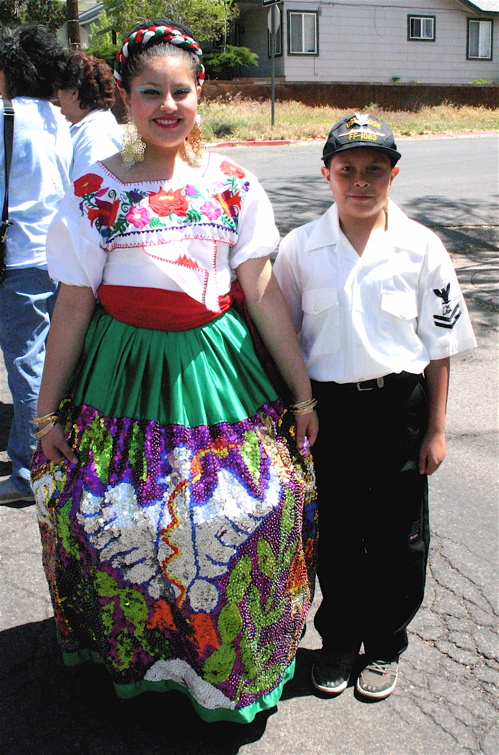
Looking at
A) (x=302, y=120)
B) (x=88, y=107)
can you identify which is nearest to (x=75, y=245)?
(x=88, y=107)

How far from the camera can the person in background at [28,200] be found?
3.16m

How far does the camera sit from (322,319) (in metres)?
2.12

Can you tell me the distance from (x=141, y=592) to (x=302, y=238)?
1157mm

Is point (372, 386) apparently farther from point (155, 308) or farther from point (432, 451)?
point (155, 308)

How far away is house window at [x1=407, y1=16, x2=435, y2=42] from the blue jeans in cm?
2896

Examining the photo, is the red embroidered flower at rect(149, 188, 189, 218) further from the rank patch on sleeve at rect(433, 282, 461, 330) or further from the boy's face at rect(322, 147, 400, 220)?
the rank patch on sleeve at rect(433, 282, 461, 330)

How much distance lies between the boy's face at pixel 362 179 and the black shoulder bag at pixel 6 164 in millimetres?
1675

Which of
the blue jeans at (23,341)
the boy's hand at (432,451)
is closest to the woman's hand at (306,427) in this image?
the boy's hand at (432,451)

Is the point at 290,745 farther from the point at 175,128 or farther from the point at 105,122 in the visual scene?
the point at 105,122

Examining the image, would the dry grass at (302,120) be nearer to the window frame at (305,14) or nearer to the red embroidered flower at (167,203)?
the window frame at (305,14)

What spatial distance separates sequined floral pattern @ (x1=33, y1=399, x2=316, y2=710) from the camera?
194cm

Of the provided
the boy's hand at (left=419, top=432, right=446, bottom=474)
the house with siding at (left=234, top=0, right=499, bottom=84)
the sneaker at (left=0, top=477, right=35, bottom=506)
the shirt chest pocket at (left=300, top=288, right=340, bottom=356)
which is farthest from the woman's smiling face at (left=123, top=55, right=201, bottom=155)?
the house with siding at (left=234, top=0, right=499, bottom=84)

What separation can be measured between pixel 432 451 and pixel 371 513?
0.29m

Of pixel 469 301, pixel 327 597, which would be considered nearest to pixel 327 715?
pixel 327 597
